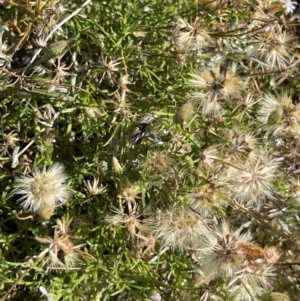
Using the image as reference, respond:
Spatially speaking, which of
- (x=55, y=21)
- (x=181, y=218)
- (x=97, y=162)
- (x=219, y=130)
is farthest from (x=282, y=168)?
(x=55, y=21)

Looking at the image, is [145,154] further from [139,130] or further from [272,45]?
[272,45]

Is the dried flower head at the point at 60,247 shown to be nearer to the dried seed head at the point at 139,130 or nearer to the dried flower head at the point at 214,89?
the dried seed head at the point at 139,130

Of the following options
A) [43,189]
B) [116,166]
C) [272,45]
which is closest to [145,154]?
[116,166]

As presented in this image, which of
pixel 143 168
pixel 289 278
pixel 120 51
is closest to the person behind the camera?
pixel 143 168

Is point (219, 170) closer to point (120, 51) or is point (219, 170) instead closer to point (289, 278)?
point (120, 51)

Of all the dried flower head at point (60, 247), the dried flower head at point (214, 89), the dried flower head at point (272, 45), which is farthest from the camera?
the dried flower head at point (272, 45)

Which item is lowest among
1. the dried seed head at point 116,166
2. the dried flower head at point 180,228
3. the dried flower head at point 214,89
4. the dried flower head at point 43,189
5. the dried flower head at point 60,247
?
the dried flower head at point 180,228

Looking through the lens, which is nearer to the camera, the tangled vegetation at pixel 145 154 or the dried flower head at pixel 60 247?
the dried flower head at pixel 60 247

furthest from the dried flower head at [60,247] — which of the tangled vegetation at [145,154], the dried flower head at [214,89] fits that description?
the dried flower head at [214,89]
